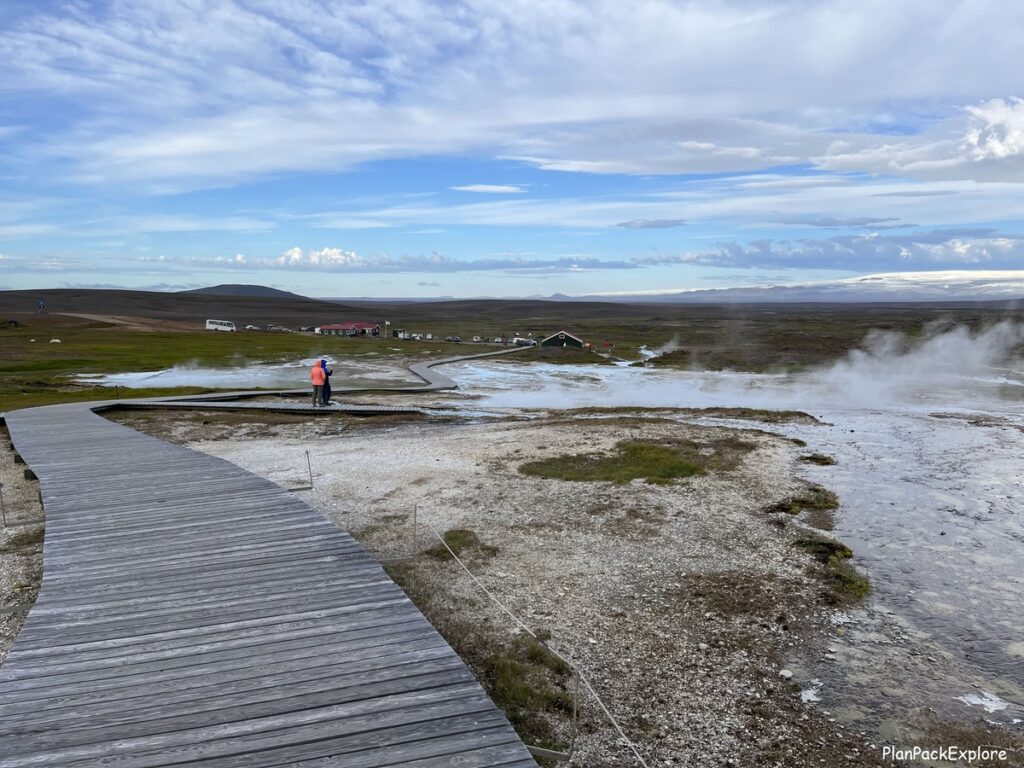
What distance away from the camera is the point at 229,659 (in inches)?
296

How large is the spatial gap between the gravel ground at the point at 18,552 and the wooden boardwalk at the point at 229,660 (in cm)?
Answer: 107

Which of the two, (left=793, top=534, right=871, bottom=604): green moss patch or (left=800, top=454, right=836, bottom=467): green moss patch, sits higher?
(left=793, top=534, right=871, bottom=604): green moss patch

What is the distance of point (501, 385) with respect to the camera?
44.5 meters

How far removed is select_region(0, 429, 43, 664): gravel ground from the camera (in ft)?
34.6

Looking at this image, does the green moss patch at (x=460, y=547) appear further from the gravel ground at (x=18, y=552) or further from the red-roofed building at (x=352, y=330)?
the red-roofed building at (x=352, y=330)

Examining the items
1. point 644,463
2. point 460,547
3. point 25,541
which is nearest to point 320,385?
point 644,463

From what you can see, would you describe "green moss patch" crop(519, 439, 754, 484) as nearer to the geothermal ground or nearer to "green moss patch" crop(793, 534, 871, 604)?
the geothermal ground

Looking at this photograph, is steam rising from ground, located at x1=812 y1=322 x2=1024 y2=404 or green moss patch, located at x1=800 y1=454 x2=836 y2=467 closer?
green moss patch, located at x1=800 y1=454 x2=836 y2=467

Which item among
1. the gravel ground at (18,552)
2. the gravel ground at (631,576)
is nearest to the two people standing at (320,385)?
the gravel ground at (631,576)

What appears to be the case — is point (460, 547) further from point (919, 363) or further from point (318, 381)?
point (919, 363)

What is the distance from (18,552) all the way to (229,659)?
365 inches

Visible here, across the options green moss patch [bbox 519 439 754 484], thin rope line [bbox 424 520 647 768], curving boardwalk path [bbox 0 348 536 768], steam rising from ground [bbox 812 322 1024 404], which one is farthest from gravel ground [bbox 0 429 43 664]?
steam rising from ground [bbox 812 322 1024 404]

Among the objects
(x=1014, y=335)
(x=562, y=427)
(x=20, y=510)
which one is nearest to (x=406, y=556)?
(x=20, y=510)

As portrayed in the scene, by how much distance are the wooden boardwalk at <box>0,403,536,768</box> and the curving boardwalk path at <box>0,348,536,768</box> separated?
2cm
